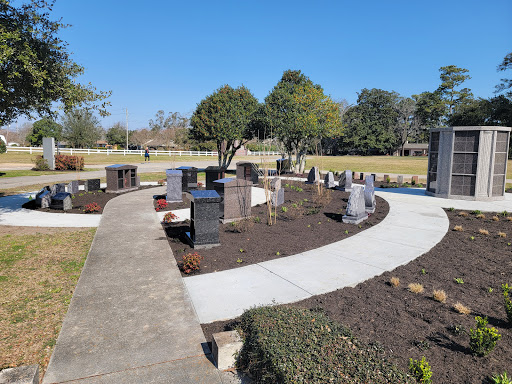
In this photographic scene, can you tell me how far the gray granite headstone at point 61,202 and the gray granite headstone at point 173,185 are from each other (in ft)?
11.6

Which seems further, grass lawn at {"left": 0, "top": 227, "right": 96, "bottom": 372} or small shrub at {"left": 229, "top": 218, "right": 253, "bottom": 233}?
small shrub at {"left": 229, "top": 218, "right": 253, "bottom": 233}

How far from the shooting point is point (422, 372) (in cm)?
307

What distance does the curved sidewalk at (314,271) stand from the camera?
503 centimetres

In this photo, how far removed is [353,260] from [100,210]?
30.5 ft

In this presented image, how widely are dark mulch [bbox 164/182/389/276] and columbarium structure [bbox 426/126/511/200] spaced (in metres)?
3.74

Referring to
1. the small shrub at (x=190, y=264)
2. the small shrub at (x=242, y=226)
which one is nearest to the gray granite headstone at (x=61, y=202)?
the small shrub at (x=242, y=226)

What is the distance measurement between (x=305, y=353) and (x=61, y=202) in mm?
11910

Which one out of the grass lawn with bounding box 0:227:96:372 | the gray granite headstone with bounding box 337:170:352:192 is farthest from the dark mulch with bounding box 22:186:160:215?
the gray granite headstone with bounding box 337:170:352:192

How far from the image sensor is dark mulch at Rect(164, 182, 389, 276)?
714cm

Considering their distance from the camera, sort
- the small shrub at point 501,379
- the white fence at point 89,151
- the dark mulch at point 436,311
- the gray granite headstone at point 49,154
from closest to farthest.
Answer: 1. the small shrub at point 501,379
2. the dark mulch at point 436,311
3. the gray granite headstone at point 49,154
4. the white fence at point 89,151

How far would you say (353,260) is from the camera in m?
6.84

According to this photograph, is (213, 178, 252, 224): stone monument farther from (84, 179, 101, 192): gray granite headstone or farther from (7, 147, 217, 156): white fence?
(7, 147, 217, 156): white fence

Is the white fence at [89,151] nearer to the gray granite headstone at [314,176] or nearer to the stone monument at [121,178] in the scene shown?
the stone monument at [121,178]

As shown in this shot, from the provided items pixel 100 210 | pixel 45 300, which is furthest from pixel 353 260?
pixel 100 210
